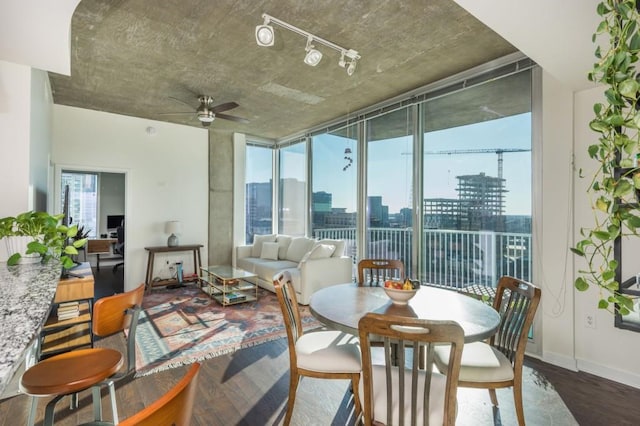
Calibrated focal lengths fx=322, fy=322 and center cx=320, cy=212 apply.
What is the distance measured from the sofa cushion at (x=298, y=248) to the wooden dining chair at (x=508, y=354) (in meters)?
3.80

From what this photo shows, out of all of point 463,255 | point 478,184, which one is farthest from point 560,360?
point 478,184

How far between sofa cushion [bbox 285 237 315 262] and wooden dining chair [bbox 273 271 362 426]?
3494 millimetres

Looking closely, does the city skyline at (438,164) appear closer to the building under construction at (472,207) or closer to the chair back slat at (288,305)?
the building under construction at (472,207)

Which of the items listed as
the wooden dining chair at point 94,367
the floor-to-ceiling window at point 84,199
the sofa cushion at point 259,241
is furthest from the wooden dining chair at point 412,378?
the floor-to-ceiling window at point 84,199

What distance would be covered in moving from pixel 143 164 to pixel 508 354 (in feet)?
19.2

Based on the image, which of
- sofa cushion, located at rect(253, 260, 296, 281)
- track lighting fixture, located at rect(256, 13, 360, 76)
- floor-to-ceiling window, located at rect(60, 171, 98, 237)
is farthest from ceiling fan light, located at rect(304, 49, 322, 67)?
floor-to-ceiling window, located at rect(60, 171, 98, 237)

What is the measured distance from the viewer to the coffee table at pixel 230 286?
451cm

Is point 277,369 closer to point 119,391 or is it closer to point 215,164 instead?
point 119,391

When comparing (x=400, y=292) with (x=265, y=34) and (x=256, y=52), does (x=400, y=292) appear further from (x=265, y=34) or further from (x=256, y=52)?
(x=256, y=52)

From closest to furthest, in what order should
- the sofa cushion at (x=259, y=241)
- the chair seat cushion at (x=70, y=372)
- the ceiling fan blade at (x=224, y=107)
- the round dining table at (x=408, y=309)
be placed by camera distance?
the chair seat cushion at (x=70, y=372) → the round dining table at (x=408, y=309) → the ceiling fan blade at (x=224, y=107) → the sofa cushion at (x=259, y=241)

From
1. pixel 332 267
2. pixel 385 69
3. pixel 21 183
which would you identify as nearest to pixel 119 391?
pixel 21 183

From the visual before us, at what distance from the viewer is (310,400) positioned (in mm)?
2289

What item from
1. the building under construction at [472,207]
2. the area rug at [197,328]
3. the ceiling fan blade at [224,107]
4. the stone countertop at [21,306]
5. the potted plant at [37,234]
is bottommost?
the area rug at [197,328]

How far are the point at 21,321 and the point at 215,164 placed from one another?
18.4 ft
